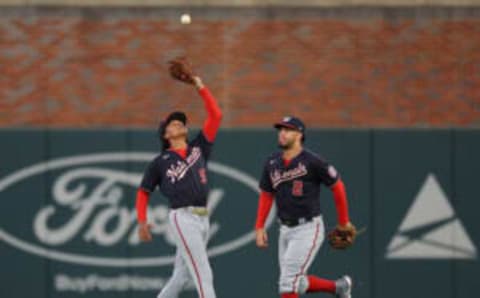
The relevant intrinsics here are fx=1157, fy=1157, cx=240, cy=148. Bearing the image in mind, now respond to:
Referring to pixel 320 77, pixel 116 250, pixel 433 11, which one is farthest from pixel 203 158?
pixel 433 11

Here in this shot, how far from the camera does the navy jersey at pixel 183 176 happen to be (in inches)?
373

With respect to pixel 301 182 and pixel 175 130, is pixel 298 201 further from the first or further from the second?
pixel 175 130

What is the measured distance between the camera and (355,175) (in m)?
12.2

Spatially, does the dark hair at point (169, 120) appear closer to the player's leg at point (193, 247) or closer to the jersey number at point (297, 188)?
the player's leg at point (193, 247)

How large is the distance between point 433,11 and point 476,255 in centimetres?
287

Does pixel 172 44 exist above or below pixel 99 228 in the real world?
above

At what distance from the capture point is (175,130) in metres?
9.63

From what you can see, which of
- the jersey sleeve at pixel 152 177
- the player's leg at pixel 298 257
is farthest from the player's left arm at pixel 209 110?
Result: the player's leg at pixel 298 257

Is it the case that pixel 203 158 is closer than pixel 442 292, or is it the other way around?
pixel 203 158

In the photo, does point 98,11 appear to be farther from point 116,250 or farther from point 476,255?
point 476,255

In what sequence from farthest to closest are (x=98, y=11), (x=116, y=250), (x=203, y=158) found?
(x=98, y=11) → (x=116, y=250) → (x=203, y=158)

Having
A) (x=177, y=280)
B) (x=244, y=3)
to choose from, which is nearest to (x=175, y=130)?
(x=177, y=280)

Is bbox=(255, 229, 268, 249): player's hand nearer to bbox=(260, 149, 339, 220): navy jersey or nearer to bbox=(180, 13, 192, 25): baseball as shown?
bbox=(260, 149, 339, 220): navy jersey

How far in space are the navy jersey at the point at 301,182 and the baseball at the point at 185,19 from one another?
10.4 feet
